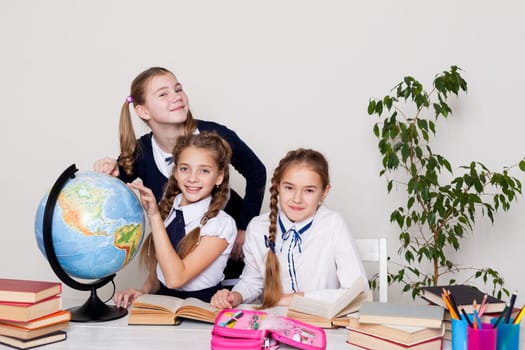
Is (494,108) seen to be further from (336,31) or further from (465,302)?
(465,302)

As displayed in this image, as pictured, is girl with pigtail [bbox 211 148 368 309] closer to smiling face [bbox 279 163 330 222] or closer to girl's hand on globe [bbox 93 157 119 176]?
smiling face [bbox 279 163 330 222]

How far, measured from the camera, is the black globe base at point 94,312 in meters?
2.16

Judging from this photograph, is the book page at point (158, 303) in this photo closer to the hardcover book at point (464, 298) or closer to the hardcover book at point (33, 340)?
the hardcover book at point (33, 340)

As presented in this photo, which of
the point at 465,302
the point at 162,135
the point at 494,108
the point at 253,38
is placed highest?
the point at 253,38

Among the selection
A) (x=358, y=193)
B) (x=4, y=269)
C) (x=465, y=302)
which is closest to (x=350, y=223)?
(x=358, y=193)

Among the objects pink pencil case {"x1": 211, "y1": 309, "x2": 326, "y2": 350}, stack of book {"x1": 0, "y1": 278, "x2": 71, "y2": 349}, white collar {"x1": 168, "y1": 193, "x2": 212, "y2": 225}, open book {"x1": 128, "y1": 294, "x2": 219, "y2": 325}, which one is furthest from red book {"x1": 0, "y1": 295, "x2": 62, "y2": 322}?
white collar {"x1": 168, "y1": 193, "x2": 212, "y2": 225}

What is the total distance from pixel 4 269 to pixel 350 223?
232 cm

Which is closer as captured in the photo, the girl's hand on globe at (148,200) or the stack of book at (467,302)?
the stack of book at (467,302)

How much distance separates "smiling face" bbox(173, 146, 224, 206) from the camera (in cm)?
250

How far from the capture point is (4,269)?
13.9 ft

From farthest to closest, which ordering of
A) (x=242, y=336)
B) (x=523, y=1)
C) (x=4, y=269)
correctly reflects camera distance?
(x=4, y=269)
(x=523, y=1)
(x=242, y=336)

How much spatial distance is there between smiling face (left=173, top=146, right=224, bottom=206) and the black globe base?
Answer: 1.74 feet

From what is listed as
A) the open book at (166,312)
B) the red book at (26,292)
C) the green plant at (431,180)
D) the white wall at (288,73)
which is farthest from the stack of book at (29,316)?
the white wall at (288,73)

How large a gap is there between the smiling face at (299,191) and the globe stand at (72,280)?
2.40 feet
